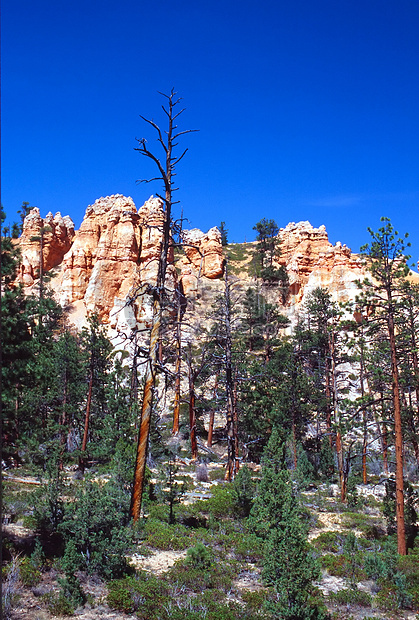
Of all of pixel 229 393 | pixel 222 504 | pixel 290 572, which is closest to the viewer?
pixel 290 572

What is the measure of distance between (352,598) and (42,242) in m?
51.6

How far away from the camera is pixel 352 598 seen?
852 cm

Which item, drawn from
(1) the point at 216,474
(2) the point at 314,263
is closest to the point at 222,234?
(2) the point at 314,263

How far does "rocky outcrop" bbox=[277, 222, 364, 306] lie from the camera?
4681 cm

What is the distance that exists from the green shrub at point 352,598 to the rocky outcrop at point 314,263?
3849 centimetres

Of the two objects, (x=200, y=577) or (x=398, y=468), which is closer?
(x=200, y=577)

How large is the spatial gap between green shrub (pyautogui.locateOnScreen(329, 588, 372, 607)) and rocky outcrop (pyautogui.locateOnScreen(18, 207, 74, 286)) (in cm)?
4849

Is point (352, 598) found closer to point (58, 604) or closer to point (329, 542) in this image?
point (329, 542)

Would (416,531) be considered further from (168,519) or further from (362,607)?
(168,519)

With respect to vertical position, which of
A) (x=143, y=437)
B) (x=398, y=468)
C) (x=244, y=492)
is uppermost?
(x=143, y=437)

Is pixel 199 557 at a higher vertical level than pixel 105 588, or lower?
higher

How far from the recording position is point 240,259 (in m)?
65.6

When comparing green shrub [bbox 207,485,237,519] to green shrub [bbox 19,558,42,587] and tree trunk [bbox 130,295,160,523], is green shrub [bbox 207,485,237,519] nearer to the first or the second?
tree trunk [bbox 130,295,160,523]

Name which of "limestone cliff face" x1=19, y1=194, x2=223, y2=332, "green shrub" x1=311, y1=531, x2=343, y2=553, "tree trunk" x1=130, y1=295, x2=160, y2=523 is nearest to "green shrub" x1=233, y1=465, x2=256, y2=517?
"green shrub" x1=311, y1=531, x2=343, y2=553
